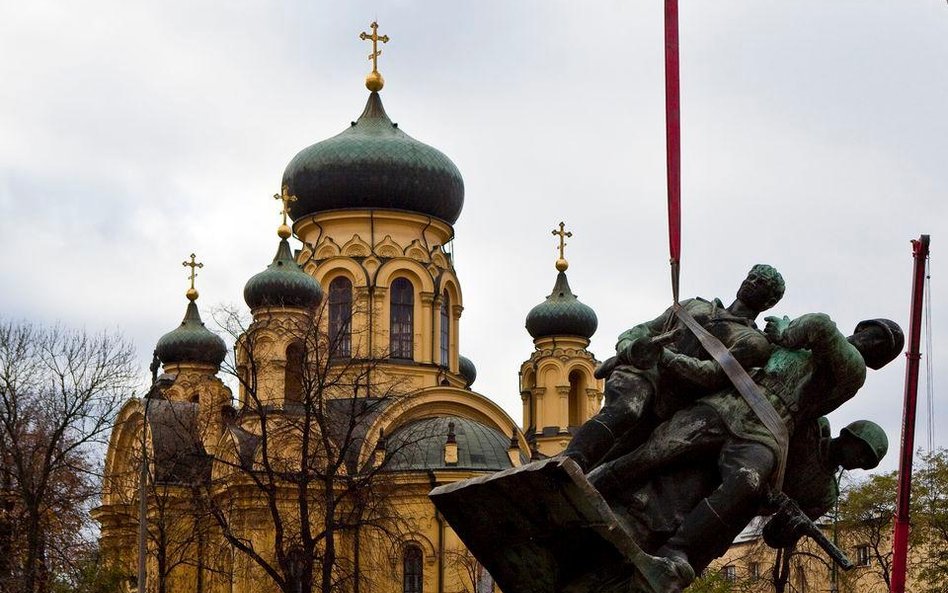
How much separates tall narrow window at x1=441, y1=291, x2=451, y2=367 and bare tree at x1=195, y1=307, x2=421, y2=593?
155 inches

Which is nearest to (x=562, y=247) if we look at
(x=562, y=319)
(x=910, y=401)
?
(x=562, y=319)

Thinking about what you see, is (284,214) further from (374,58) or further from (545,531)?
(545,531)

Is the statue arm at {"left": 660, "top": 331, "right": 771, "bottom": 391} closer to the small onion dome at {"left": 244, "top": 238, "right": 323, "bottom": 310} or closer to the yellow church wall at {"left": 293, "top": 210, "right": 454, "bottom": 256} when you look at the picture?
the small onion dome at {"left": 244, "top": 238, "right": 323, "bottom": 310}

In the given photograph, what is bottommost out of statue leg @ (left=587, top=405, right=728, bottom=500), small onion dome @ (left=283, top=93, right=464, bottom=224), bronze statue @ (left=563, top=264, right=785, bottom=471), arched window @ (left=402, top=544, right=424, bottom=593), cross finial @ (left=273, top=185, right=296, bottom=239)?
statue leg @ (left=587, top=405, right=728, bottom=500)

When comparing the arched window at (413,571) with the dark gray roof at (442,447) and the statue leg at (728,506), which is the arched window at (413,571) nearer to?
the dark gray roof at (442,447)

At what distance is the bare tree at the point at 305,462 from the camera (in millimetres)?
34500

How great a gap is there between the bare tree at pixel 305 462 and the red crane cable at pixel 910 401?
22542mm

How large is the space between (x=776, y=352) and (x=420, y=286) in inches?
1993

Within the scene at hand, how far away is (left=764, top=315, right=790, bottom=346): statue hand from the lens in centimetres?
799

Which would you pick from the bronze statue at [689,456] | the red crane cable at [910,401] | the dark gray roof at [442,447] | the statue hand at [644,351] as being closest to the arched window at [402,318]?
the dark gray roof at [442,447]

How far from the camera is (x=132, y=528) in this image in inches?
2084

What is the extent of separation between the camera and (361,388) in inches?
1833

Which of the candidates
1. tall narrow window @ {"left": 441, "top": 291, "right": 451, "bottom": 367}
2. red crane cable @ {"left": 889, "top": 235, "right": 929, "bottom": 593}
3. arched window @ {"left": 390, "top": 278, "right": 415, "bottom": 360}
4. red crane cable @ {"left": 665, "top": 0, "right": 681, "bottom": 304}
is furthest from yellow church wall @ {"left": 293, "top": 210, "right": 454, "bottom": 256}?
red crane cable @ {"left": 665, "top": 0, "right": 681, "bottom": 304}

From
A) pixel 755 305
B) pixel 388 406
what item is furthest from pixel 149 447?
pixel 755 305
